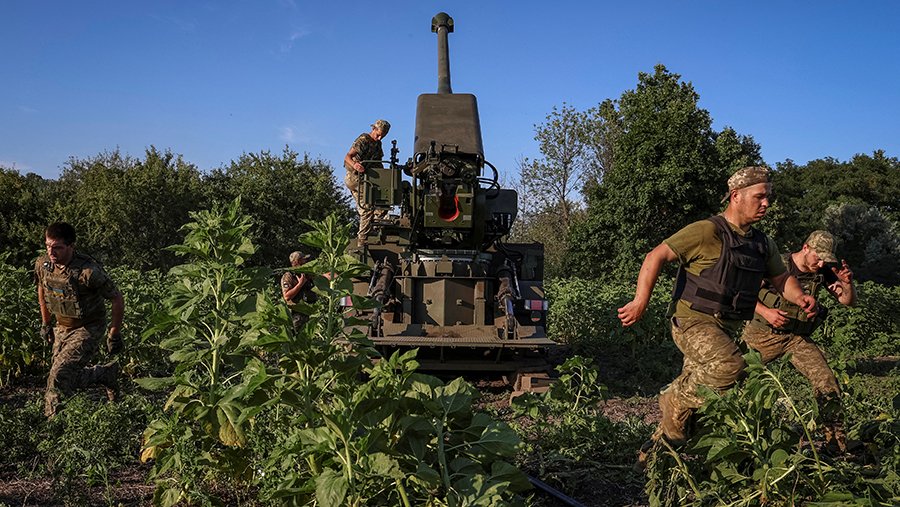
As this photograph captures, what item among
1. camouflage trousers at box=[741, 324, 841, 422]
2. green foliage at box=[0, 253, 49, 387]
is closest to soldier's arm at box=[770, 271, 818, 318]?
camouflage trousers at box=[741, 324, 841, 422]

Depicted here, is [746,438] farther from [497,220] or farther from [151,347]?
[151,347]

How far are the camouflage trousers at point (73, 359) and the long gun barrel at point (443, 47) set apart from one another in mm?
6056

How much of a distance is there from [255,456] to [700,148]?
28.9m

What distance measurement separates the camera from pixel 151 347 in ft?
31.0

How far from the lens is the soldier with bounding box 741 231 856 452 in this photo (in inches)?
232

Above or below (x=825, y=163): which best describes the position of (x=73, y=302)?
below

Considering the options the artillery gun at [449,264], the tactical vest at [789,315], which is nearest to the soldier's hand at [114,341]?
the artillery gun at [449,264]

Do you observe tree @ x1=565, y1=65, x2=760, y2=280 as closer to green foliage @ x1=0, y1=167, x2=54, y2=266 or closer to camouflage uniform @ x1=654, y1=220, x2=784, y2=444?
green foliage @ x1=0, y1=167, x2=54, y2=266

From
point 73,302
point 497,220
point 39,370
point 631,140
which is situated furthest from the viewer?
point 631,140

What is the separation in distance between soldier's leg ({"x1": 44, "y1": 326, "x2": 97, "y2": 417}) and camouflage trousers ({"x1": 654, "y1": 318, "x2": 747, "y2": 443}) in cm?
512

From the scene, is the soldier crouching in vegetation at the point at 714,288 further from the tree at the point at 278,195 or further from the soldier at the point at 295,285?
the tree at the point at 278,195

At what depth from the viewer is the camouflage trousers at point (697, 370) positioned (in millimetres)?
4641

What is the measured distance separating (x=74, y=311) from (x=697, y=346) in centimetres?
550

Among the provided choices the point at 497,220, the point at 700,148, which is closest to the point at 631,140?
the point at 700,148
